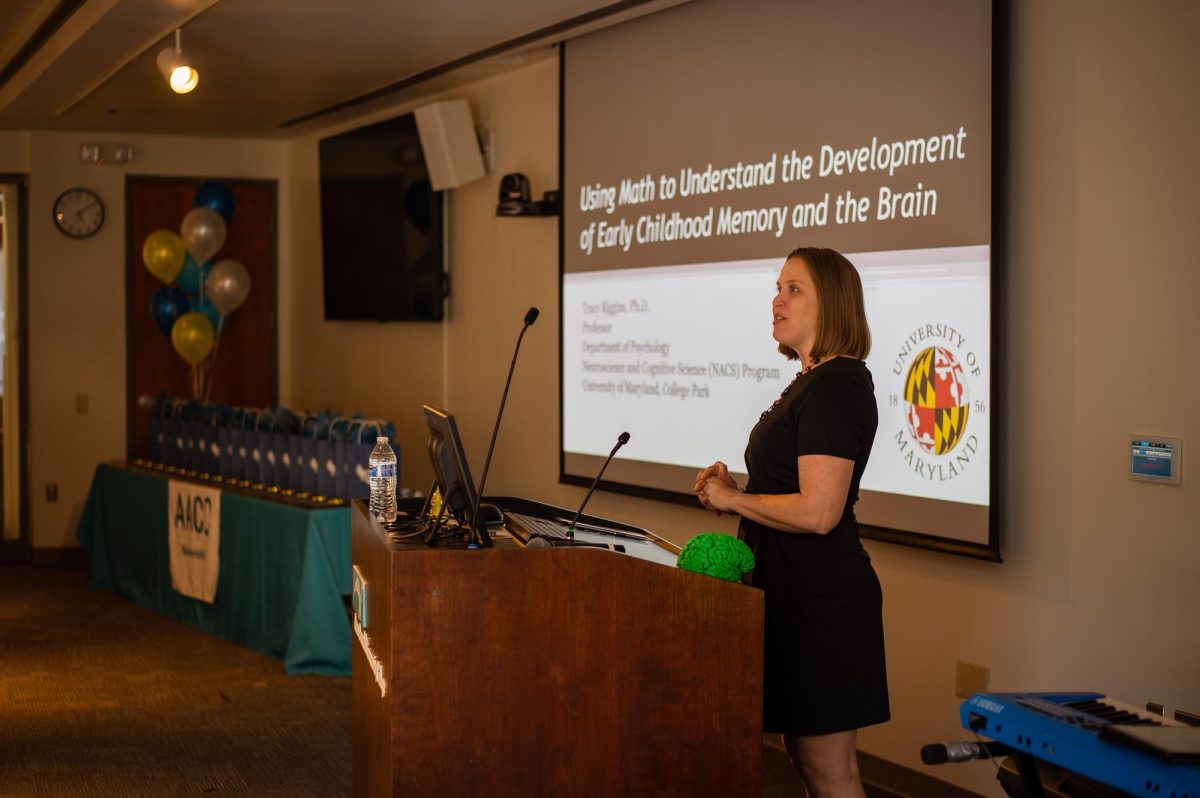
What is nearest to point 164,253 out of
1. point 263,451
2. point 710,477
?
point 263,451

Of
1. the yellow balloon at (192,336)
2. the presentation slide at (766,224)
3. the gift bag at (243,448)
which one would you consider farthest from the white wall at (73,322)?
the presentation slide at (766,224)

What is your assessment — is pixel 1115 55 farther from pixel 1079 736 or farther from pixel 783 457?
pixel 1079 736

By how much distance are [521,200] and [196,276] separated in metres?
2.82

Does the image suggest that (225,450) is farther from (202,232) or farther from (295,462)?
(202,232)

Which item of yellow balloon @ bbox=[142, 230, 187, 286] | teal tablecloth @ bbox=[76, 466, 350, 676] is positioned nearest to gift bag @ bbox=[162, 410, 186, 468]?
teal tablecloth @ bbox=[76, 466, 350, 676]

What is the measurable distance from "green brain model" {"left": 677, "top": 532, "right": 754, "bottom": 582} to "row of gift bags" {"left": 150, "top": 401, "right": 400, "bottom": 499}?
275 cm

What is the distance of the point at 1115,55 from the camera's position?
338cm

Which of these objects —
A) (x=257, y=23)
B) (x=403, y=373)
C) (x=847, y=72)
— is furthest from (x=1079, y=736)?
(x=403, y=373)

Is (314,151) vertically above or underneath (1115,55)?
above

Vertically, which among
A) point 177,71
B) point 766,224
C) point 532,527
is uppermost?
point 177,71

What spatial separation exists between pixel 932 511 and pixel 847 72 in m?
1.43

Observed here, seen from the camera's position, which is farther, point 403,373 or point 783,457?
point 403,373

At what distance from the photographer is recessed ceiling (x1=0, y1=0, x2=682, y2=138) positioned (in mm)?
5086

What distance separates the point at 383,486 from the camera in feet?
10.5
